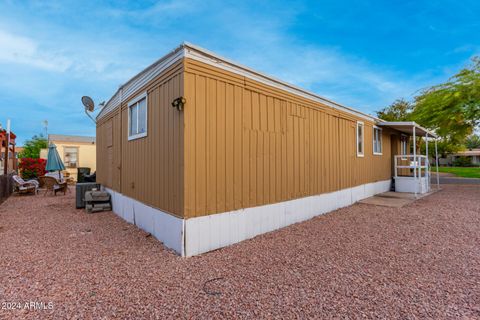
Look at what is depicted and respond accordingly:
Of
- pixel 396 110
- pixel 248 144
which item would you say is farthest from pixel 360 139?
pixel 396 110

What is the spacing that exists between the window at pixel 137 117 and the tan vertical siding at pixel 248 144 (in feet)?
5.79

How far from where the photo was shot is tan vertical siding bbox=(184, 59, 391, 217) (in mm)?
3627

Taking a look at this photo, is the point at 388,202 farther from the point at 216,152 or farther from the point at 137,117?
the point at 137,117

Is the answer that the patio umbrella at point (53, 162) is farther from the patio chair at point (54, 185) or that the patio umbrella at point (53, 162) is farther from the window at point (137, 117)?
the window at point (137, 117)

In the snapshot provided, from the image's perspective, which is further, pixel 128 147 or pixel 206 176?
pixel 128 147

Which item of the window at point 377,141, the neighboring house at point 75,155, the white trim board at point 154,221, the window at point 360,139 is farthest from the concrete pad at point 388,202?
the neighboring house at point 75,155

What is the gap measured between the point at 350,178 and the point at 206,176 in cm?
550

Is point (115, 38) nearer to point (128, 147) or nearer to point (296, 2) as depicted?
point (128, 147)

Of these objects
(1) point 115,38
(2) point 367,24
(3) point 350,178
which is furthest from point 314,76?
(1) point 115,38

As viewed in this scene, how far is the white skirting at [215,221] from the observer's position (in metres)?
3.57

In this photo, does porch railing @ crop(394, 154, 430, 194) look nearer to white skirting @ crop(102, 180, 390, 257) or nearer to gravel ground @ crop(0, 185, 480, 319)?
gravel ground @ crop(0, 185, 480, 319)

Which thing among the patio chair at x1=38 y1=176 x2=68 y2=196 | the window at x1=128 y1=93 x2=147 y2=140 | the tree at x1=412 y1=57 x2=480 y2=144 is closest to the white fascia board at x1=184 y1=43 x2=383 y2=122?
the window at x1=128 y1=93 x2=147 y2=140

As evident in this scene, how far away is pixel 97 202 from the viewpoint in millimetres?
6883

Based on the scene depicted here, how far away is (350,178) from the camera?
7.57 meters
